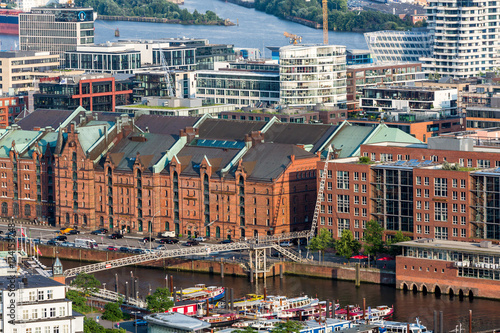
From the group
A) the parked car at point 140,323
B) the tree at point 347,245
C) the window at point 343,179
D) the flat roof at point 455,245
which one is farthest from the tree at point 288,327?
the window at point 343,179

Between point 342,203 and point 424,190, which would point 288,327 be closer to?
point 424,190

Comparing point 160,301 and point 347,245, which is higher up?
point 347,245

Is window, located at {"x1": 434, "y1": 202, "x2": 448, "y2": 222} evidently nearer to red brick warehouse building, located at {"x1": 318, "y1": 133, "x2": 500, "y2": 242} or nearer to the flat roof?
red brick warehouse building, located at {"x1": 318, "y1": 133, "x2": 500, "y2": 242}

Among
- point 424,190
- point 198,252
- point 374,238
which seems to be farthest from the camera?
point 198,252

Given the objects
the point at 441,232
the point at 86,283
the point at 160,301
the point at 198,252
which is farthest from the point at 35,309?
the point at 441,232

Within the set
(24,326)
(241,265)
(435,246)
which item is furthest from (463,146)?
(24,326)

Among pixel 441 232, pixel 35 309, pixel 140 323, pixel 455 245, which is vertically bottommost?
pixel 140 323

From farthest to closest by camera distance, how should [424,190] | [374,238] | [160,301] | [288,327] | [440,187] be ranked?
[374,238] → [424,190] → [440,187] → [160,301] → [288,327]
